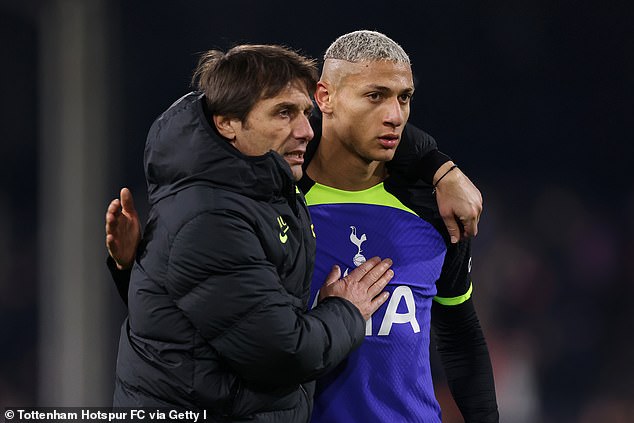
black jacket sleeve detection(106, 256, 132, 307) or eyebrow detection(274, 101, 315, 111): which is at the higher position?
eyebrow detection(274, 101, 315, 111)

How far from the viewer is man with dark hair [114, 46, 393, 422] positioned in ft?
5.55

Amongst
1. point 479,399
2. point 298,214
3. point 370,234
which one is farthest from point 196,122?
point 479,399

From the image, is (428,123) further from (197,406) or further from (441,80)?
(197,406)

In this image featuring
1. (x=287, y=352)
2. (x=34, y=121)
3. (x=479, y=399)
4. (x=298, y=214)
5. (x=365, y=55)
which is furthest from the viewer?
(x=34, y=121)

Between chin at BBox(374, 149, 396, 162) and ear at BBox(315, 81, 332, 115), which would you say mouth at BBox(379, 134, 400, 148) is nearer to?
chin at BBox(374, 149, 396, 162)

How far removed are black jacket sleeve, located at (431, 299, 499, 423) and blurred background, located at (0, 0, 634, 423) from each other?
2.24 meters

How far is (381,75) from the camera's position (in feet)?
7.07

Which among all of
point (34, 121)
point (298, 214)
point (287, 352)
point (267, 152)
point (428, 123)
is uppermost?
point (267, 152)

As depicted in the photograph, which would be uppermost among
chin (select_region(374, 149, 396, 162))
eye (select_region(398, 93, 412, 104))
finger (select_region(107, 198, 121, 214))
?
eye (select_region(398, 93, 412, 104))

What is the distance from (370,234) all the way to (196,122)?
596 millimetres

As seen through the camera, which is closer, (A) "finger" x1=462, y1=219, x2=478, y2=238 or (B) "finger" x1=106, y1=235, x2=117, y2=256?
(B) "finger" x1=106, y1=235, x2=117, y2=256

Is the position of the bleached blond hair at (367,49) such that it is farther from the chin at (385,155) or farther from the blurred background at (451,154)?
the blurred background at (451,154)

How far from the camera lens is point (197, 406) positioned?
1.76 m

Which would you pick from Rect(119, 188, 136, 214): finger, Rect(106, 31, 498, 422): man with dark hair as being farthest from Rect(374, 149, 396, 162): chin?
Rect(119, 188, 136, 214): finger
